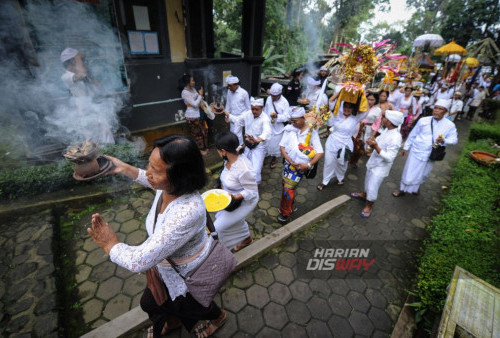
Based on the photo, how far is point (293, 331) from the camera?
329 cm

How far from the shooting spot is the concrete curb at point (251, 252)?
2980 millimetres

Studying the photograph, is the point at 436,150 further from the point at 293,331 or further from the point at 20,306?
the point at 20,306

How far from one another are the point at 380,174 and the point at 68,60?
7230 mm

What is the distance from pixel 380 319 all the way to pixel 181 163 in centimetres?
367

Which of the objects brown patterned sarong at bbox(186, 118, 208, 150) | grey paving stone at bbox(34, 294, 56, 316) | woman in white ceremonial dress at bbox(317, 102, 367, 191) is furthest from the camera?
brown patterned sarong at bbox(186, 118, 208, 150)

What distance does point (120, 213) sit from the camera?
16.9ft

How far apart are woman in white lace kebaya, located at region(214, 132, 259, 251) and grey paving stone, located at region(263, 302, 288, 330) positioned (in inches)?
45.7

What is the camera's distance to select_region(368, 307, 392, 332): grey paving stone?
3.43m

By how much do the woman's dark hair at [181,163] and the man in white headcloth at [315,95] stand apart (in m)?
6.89

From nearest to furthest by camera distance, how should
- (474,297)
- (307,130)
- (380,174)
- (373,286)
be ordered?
(474,297) < (373,286) < (307,130) < (380,174)

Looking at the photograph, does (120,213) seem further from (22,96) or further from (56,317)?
(22,96)

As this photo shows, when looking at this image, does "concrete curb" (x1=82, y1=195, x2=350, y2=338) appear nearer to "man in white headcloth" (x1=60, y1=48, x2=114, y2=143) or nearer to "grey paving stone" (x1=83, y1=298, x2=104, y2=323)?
"grey paving stone" (x1=83, y1=298, x2=104, y2=323)

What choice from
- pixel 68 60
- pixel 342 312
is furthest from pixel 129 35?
pixel 342 312

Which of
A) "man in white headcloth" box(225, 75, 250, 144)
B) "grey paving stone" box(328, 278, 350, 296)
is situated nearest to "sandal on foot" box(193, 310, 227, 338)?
"grey paving stone" box(328, 278, 350, 296)
